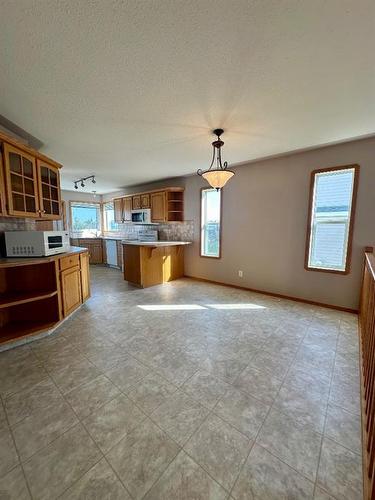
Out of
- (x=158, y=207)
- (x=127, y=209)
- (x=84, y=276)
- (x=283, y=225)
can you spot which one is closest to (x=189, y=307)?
(x=84, y=276)

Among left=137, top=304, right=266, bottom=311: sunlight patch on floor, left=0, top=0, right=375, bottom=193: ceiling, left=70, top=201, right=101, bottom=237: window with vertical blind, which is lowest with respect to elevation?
left=137, top=304, right=266, bottom=311: sunlight patch on floor

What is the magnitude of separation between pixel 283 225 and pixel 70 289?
11.6 feet

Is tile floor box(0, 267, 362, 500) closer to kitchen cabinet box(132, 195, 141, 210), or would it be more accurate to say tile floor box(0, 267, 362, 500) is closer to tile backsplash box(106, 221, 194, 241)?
tile backsplash box(106, 221, 194, 241)

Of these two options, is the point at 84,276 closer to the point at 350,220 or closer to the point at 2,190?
the point at 2,190

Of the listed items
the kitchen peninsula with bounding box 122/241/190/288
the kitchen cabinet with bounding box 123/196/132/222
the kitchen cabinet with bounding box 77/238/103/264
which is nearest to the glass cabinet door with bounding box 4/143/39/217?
the kitchen peninsula with bounding box 122/241/190/288

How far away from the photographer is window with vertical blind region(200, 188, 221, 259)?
181 inches

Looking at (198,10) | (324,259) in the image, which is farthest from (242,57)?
(324,259)

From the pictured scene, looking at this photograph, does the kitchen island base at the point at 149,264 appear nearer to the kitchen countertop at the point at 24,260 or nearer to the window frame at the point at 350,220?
the kitchen countertop at the point at 24,260

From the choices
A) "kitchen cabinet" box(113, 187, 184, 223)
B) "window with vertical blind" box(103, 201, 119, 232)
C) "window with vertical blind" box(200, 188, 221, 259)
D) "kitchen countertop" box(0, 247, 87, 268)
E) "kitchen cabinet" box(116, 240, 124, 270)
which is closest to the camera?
"kitchen countertop" box(0, 247, 87, 268)

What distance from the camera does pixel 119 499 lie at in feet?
3.22

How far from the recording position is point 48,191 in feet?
9.74

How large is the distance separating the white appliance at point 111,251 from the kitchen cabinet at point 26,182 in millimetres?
3228

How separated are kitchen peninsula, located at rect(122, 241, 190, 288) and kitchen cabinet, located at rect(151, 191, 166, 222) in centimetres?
80

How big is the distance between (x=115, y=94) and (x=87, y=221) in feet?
19.9
